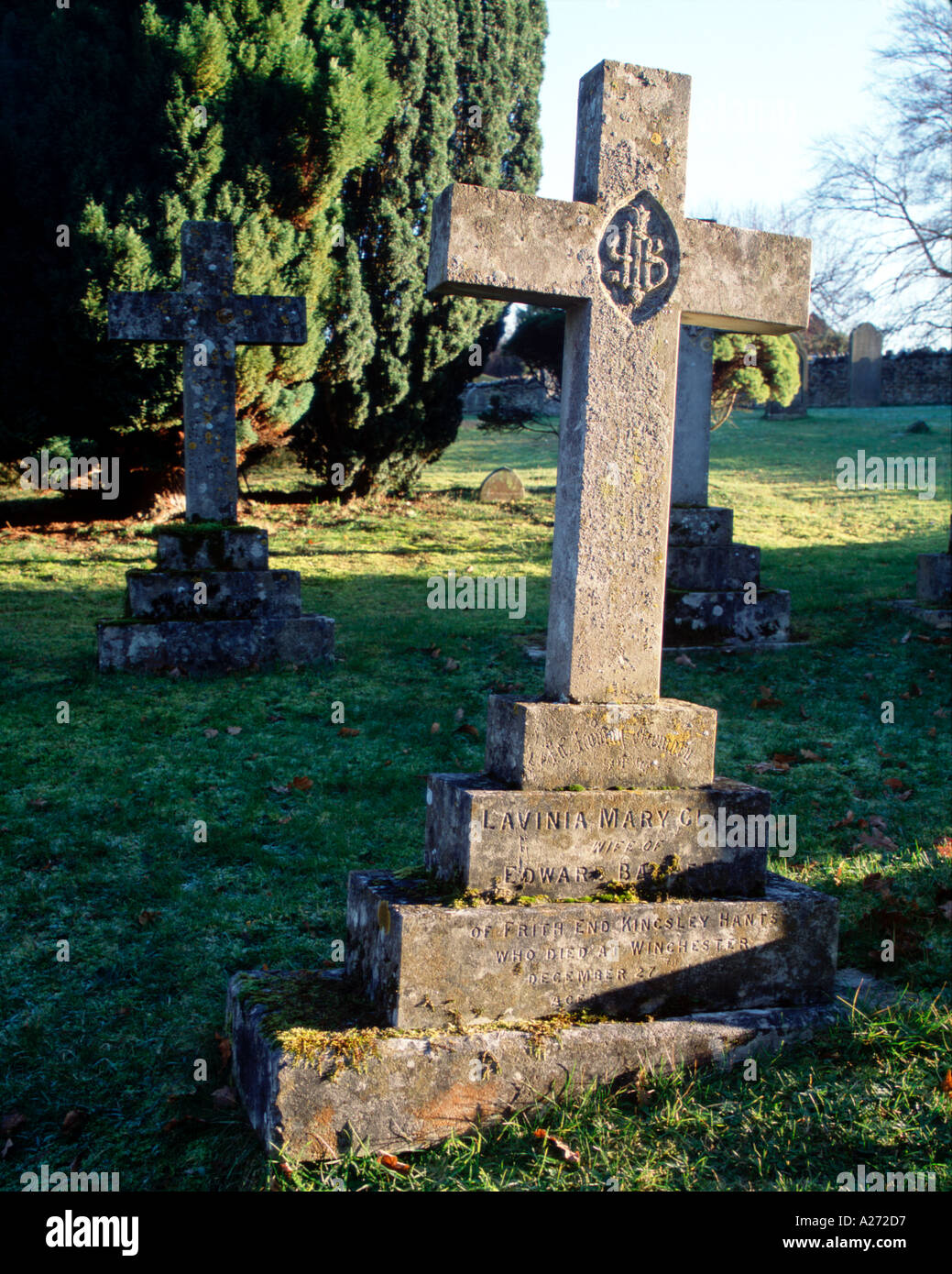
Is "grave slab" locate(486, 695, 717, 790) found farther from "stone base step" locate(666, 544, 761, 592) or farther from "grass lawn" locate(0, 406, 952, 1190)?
"stone base step" locate(666, 544, 761, 592)

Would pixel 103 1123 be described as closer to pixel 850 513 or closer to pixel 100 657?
pixel 100 657

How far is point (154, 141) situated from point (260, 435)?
13.1 feet

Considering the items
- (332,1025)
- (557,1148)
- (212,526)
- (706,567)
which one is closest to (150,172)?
(212,526)

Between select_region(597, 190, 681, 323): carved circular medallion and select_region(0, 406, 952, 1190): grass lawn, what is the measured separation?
2623 mm

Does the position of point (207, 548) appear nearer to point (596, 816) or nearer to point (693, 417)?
point (693, 417)

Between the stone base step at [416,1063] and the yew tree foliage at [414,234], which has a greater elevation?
the yew tree foliage at [414,234]

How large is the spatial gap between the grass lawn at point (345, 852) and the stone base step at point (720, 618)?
1.07ft

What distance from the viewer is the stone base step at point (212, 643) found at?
8.47 metres

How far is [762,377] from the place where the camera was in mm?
19953

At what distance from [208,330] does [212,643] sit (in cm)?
265

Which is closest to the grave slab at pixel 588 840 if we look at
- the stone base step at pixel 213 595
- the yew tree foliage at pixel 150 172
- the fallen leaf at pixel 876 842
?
the fallen leaf at pixel 876 842

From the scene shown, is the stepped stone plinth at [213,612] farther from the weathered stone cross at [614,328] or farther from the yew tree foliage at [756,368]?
the yew tree foliage at [756,368]

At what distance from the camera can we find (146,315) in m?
8.78

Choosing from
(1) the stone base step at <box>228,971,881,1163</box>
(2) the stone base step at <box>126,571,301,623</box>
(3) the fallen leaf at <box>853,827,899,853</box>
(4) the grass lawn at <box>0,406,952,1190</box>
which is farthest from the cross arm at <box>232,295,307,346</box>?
(1) the stone base step at <box>228,971,881,1163</box>
